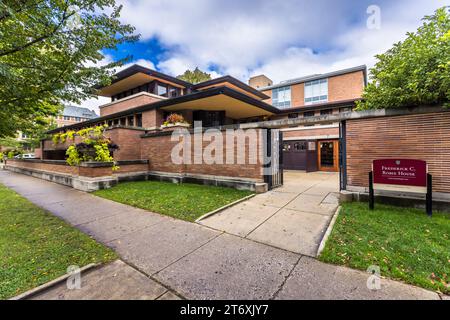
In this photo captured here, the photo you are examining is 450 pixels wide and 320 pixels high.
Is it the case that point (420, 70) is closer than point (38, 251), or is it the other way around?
point (38, 251)

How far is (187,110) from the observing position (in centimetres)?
1438

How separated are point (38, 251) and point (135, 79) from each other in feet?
52.0

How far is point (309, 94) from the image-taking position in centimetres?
2502

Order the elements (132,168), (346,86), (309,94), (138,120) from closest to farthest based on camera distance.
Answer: (132,168), (138,120), (346,86), (309,94)

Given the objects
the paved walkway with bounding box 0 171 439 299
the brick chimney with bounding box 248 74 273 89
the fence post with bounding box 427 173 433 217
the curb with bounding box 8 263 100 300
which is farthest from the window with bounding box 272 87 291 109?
the curb with bounding box 8 263 100 300

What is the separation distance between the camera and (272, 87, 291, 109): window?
2642cm

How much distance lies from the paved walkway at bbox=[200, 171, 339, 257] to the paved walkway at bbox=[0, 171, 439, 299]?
31cm

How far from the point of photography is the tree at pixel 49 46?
411 cm

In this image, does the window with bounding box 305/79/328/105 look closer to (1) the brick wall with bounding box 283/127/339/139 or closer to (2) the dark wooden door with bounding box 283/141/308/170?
(1) the brick wall with bounding box 283/127/339/139

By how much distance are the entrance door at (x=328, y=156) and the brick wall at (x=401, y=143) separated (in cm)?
1084

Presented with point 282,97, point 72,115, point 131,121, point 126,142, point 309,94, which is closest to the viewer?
point 126,142

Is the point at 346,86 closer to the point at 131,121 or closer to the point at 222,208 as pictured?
the point at 131,121

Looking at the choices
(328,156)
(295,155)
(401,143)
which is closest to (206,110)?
(295,155)

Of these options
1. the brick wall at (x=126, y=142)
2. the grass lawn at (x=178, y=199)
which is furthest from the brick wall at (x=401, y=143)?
the brick wall at (x=126, y=142)
